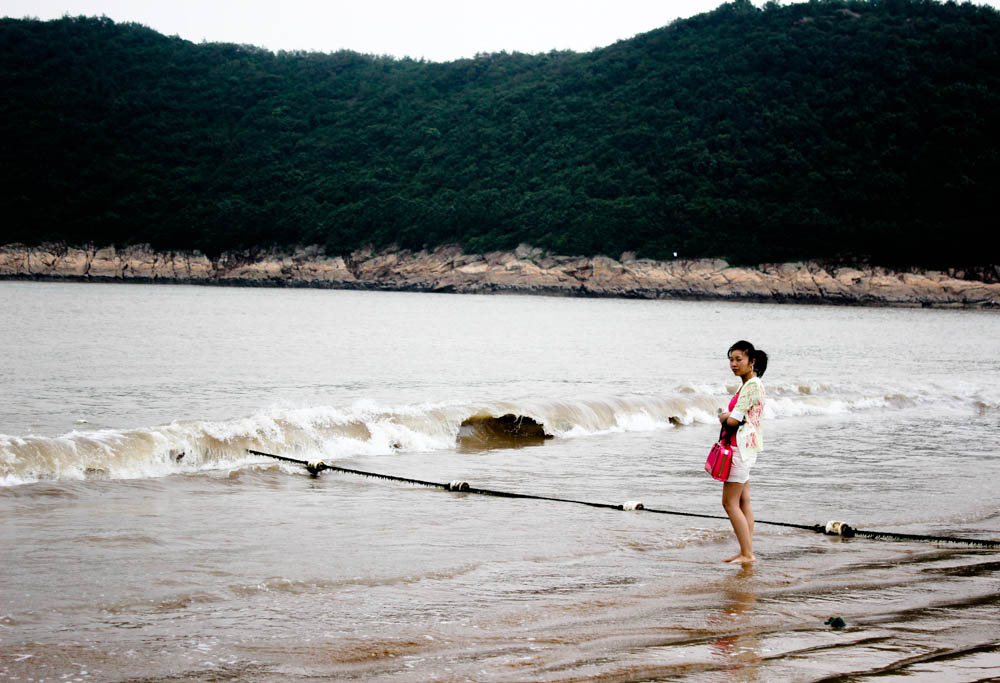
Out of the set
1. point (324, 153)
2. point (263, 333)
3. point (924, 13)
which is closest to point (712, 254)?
point (924, 13)

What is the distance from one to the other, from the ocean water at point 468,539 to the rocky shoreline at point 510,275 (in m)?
67.2

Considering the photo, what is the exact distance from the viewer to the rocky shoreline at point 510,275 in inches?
3246

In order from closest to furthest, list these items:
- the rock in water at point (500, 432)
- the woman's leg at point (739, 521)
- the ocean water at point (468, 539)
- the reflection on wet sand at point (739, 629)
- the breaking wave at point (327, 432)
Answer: the reflection on wet sand at point (739, 629) < the ocean water at point (468, 539) < the woman's leg at point (739, 521) < the breaking wave at point (327, 432) < the rock in water at point (500, 432)

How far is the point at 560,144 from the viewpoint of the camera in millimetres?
110875

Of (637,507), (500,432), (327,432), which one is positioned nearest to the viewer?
(637,507)

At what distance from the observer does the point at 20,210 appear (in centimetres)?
9906

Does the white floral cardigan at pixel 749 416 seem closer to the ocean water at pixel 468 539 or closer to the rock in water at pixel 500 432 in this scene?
the ocean water at pixel 468 539

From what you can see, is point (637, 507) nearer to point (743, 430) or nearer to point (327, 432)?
point (743, 430)

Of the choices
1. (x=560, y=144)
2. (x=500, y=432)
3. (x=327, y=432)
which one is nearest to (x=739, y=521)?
(x=327, y=432)

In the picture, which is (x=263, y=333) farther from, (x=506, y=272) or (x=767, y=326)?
(x=506, y=272)

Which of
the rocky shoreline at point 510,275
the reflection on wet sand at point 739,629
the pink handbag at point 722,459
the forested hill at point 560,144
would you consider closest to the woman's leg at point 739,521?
the pink handbag at point 722,459

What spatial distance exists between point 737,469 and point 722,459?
128 millimetres

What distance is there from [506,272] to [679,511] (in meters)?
88.8

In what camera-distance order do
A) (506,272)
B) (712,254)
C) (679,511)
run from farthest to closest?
1. (506,272)
2. (712,254)
3. (679,511)
